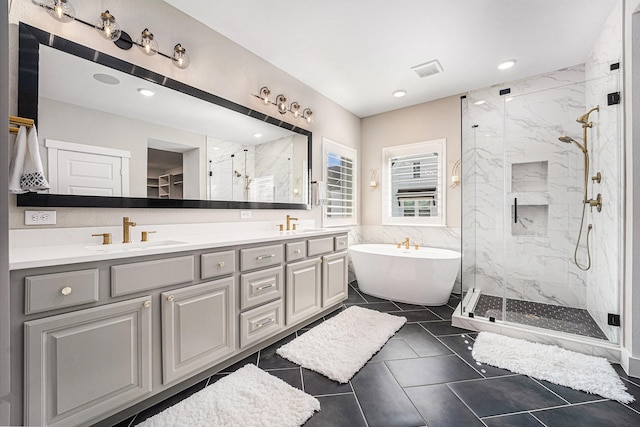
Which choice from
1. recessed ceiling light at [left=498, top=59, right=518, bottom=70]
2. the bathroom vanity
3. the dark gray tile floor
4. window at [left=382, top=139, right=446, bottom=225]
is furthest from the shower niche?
the bathroom vanity

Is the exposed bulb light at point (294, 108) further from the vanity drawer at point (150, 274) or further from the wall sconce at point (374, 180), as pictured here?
the vanity drawer at point (150, 274)

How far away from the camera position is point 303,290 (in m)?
2.51

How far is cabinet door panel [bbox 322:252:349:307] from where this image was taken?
2773 mm

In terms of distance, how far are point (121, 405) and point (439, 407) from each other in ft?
5.70

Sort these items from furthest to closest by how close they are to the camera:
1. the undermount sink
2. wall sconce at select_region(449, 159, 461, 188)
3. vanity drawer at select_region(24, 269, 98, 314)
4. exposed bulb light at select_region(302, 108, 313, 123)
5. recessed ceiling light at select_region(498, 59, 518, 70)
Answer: wall sconce at select_region(449, 159, 461, 188)
exposed bulb light at select_region(302, 108, 313, 123)
recessed ceiling light at select_region(498, 59, 518, 70)
the undermount sink
vanity drawer at select_region(24, 269, 98, 314)

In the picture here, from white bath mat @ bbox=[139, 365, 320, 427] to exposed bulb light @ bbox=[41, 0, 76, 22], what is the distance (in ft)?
7.68

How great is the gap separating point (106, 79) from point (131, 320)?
1.57 m

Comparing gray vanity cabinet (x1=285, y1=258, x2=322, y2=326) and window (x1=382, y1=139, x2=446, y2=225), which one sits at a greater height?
window (x1=382, y1=139, x2=446, y2=225)

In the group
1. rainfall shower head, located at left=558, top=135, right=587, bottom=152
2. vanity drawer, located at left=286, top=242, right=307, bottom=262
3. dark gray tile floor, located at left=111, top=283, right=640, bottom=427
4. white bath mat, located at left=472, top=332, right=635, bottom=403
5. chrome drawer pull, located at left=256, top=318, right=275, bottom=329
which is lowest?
dark gray tile floor, located at left=111, top=283, right=640, bottom=427

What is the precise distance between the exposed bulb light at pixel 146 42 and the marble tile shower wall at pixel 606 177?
3.55 meters

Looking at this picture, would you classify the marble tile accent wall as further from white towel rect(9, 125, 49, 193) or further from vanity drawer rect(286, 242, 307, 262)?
white towel rect(9, 125, 49, 193)

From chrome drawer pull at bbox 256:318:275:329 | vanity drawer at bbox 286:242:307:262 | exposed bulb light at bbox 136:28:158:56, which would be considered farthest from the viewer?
vanity drawer at bbox 286:242:307:262

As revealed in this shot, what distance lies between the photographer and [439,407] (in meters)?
1.57

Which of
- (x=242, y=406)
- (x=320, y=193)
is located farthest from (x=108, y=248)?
(x=320, y=193)
